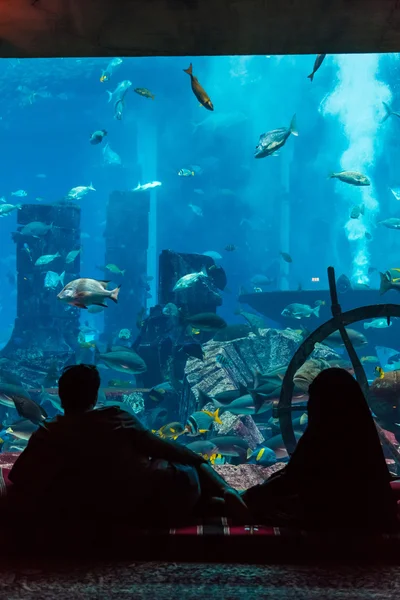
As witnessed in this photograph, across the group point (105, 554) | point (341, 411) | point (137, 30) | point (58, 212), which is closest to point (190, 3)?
point (137, 30)

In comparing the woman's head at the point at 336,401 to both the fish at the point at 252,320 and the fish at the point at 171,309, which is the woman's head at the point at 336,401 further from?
the fish at the point at 252,320

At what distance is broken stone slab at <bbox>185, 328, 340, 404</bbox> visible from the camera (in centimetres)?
1115

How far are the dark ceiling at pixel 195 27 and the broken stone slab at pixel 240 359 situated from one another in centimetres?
713

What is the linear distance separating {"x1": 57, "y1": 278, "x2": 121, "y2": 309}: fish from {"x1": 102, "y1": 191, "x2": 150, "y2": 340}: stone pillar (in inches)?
1158

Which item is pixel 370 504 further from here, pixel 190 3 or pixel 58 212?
pixel 58 212

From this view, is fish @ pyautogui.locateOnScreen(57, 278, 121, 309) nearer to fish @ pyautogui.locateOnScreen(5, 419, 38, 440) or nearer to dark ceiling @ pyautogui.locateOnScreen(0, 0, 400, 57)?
fish @ pyautogui.locateOnScreen(5, 419, 38, 440)

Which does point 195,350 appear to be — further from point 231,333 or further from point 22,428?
point 22,428

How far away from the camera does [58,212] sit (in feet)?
73.0

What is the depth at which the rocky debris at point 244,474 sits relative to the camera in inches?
201

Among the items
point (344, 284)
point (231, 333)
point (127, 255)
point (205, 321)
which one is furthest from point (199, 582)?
point (127, 255)

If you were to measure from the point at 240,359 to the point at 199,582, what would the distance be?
1108 centimetres

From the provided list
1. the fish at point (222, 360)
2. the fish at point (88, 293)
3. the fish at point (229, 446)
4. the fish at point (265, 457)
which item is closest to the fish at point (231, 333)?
the fish at point (222, 360)

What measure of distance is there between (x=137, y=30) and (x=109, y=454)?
291 centimetres

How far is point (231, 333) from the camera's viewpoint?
1350cm
